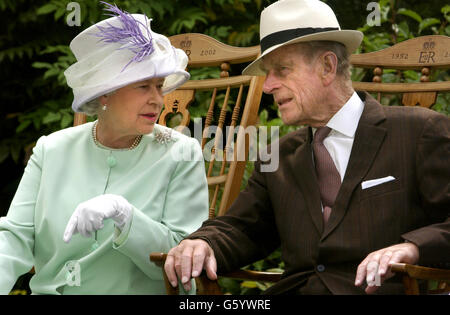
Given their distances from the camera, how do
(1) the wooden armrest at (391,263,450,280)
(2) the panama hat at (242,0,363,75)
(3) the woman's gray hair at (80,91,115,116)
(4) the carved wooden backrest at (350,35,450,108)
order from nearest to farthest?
(1) the wooden armrest at (391,263,450,280), (2) the panama hat at (242,0,363,75), (3) the woman's gray hair at (80,91,115,116), (4) the carved wooden backrest at (350,35,450,108)

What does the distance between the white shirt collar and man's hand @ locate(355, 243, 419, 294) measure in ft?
1.78

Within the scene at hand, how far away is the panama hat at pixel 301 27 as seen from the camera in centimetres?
245

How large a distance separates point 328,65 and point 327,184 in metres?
0.40

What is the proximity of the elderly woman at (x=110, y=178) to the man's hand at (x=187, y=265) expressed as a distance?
0.61 feet

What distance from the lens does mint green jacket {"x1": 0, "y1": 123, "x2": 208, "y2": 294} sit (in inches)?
98.1

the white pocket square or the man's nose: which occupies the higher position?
the man's nose

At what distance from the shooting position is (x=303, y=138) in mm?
2564

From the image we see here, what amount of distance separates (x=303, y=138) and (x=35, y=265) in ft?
3.35

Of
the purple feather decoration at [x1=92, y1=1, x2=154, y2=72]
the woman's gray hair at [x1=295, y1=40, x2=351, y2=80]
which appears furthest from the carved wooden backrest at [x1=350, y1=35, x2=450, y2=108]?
the purple feather decoration at [x1=92, y1=1, x2=154, y2=72]

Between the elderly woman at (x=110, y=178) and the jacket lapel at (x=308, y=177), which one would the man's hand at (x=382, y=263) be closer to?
the jacket lapel at (x=308, y=177)

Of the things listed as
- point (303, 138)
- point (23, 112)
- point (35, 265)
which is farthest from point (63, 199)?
point (23, 112)

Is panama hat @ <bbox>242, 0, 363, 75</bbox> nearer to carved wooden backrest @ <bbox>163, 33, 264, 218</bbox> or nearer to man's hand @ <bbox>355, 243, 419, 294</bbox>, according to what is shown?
carved wooden backrest @ <bbox>163, 33, 264, 218</bbox>

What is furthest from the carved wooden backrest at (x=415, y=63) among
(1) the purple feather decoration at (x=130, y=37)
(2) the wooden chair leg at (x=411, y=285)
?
(2) the wooden chair leg at (x=411, y=285)
